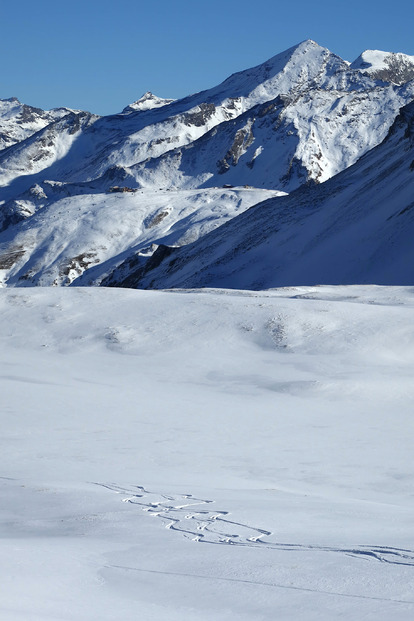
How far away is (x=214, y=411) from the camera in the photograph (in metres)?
24.8

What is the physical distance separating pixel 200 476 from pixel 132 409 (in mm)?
8284

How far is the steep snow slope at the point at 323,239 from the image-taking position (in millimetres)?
77244

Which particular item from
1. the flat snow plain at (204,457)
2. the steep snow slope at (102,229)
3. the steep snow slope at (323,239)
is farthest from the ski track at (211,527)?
the steep snow slope at (102,229)

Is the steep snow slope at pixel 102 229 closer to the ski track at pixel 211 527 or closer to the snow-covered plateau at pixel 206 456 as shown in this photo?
the snow-covered plateau at pixel 206 456

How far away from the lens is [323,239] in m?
85.5

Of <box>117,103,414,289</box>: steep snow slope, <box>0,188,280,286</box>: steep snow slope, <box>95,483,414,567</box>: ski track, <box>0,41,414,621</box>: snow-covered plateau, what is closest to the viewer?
<box>0,41,414,621</box>: snow-covered plateau

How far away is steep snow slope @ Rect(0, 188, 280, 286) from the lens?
477 feet

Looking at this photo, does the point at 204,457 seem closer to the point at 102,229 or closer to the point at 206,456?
the point at 206,456

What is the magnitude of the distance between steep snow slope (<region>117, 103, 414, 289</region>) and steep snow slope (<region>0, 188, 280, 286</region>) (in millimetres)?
37746

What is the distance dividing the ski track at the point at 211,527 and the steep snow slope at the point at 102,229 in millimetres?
122080

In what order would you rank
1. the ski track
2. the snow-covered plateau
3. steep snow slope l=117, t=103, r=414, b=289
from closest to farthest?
1. the snow-covered plateau
2. the ski track
3. steep snow slope l=117, t=103, r=414, b=289

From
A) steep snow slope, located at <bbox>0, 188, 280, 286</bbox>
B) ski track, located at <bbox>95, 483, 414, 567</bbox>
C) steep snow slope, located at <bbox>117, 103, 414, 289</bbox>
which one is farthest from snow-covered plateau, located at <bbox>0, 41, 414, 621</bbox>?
steep snow slope, located at <bbox>0, 188, 280, 286</bbox>

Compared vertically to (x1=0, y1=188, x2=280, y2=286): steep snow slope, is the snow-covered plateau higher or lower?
lower

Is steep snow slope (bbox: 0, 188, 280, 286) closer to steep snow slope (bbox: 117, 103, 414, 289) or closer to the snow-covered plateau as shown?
steep snow slope (bbox: 117, 103, 414, 289)
